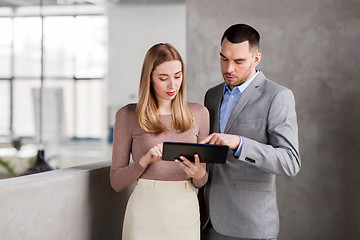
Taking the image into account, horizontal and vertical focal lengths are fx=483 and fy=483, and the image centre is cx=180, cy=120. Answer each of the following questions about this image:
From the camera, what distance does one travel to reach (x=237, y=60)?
2.19 m

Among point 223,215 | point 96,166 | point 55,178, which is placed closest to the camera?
point 55,178

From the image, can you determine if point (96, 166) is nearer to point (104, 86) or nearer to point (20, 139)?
point (104, 86)

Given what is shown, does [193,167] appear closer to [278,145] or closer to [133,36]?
[278,145]

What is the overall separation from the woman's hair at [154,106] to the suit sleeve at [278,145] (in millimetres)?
288

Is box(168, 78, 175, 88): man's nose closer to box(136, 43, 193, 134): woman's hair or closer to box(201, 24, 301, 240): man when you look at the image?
box(136, 43, 193, 134): woman's hair

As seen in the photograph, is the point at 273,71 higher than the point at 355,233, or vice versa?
the point at 273,71

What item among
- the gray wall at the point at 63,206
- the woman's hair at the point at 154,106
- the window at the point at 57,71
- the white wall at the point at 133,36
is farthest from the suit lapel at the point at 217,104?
the window at the point at 57,71

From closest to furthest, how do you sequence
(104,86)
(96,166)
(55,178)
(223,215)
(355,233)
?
1. (55,178)
2. (223,215)
3. (96,166)
4. (355,233)
5. (104,86)

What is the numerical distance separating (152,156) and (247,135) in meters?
0.51

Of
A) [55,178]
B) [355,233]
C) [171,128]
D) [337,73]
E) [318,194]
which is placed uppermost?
[337,73]

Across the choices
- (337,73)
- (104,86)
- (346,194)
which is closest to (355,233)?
(346,194)

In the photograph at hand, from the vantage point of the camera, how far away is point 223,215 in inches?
88.4

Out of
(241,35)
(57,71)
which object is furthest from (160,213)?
(57,71)

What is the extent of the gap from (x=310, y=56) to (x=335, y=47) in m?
0.19
